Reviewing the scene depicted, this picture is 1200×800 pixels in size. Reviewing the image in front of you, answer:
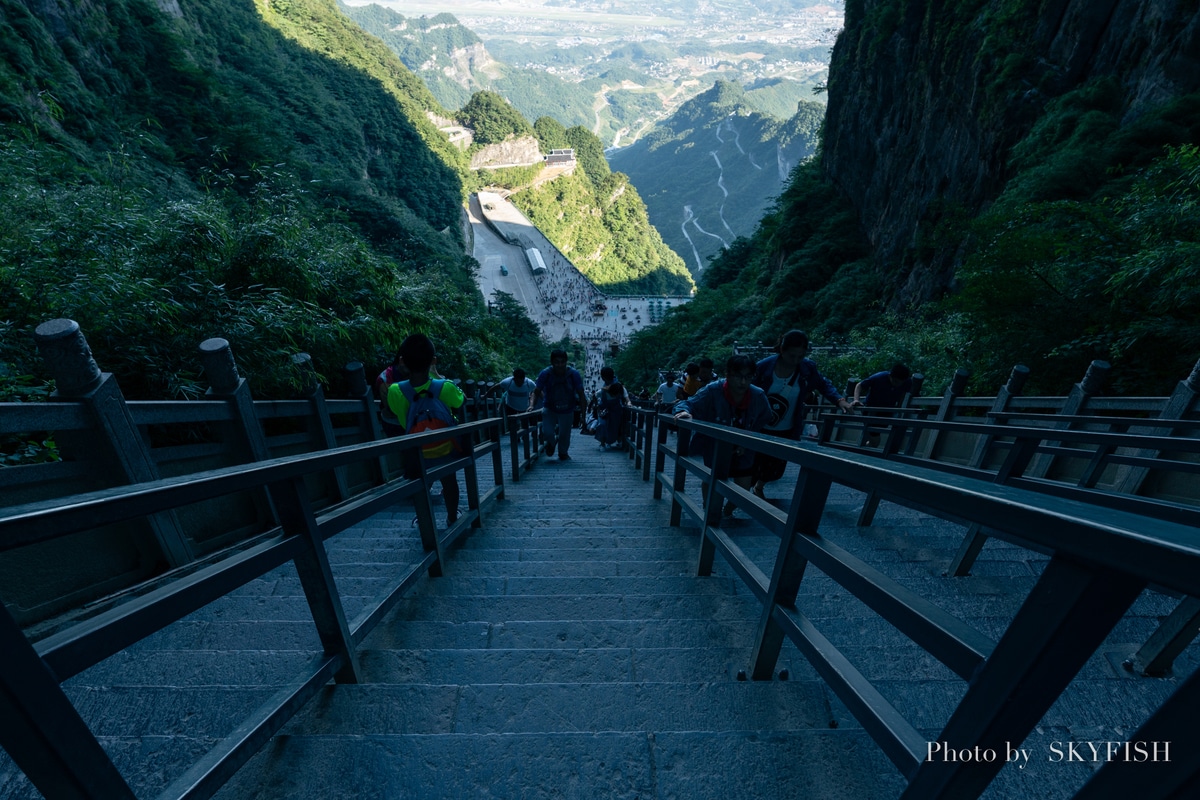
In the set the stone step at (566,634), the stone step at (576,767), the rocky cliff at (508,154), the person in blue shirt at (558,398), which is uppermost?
the rocky cliff at (508,154)

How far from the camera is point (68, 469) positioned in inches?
92.2

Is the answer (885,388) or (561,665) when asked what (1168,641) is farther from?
(885,388)

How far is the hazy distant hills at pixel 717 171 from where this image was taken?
12350 cm

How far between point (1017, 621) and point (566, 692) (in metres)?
1.39

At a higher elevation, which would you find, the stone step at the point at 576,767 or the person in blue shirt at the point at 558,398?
the stone step at the point at 576,767

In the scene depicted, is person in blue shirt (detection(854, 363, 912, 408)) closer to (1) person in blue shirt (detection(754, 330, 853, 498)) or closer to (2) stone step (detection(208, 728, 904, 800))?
(1) person in blue shirt (detection(754, 330, 853, 498))

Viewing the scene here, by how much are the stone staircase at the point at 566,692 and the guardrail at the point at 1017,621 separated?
1.34 feet

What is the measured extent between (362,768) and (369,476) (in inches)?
172

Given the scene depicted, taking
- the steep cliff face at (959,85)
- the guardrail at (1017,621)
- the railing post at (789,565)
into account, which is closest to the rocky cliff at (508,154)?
the steep cliff face at (959,85)

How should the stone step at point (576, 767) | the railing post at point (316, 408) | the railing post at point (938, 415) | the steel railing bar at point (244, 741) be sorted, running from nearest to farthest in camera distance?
the steel railing bar at point (244, 741), the stone step at point (576, 767), the railing post at point (938, 415), the railing post at point (316, 408)

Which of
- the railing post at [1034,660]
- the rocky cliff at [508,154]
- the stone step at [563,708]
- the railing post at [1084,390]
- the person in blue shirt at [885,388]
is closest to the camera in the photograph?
the railing post at [1034,660]

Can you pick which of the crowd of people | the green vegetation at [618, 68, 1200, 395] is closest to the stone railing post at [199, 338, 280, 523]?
the crowd of people

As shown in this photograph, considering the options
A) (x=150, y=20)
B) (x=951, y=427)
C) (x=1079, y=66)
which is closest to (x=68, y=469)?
(x=951, y=427)

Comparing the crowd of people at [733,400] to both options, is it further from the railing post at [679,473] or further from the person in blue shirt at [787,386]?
the railing post at [679,473]
